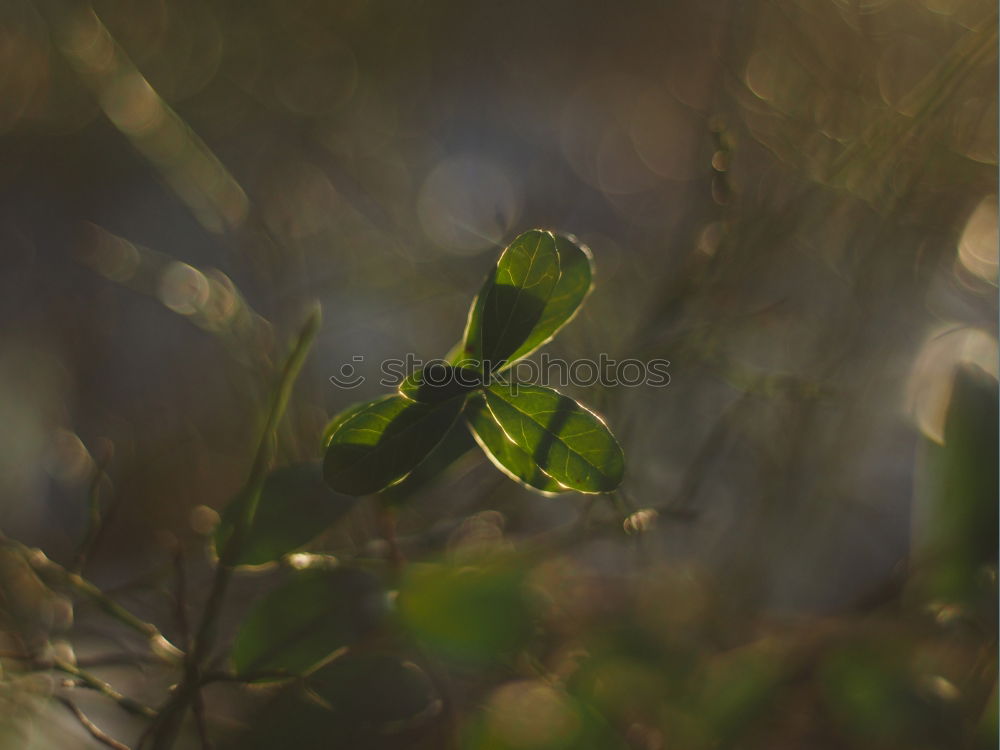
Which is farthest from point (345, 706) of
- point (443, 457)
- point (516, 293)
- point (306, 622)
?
point (516, 293)

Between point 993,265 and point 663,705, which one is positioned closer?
point 663,705

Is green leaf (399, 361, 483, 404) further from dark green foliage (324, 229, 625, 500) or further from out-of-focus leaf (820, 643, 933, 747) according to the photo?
out-of-focus leaf (820, 643, 933, 747)

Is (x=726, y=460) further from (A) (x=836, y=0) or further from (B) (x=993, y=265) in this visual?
(A) (x=836, y=0)

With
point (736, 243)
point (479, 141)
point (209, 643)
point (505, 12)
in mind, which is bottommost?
point (209, 643)

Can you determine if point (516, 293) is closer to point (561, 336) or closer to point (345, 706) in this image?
point (345, 706)

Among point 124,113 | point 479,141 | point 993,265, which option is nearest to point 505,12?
point 479,141

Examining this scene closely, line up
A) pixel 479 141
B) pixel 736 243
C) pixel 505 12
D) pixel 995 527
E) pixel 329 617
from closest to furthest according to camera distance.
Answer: pixel 329 617 < pixel 995 527 < pixel 736 243 < pixel 479 141 < pixel 505 12
